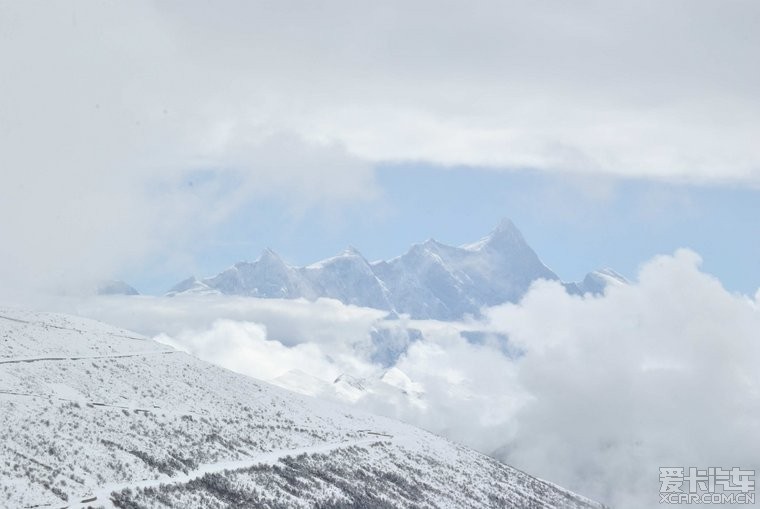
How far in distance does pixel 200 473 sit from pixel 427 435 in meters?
76.5

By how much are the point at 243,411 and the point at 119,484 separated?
45395 mm

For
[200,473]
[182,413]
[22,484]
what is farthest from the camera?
[182,413]

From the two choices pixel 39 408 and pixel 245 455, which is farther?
pixel 245 455

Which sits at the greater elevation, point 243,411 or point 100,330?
point 100,330

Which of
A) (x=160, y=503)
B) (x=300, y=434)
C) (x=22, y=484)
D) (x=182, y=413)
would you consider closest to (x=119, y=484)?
(x=160, y=503)

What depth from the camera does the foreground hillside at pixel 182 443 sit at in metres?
62.1

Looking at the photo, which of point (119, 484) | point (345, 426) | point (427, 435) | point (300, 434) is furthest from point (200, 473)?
point (427, 435)

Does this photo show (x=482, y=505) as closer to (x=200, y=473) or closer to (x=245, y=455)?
(x=245, y=455)

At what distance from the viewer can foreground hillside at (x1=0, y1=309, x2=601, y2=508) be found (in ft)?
204

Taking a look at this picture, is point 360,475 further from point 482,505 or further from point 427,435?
point 427,435

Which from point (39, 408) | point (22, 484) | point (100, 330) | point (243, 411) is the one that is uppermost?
point (100, 330)

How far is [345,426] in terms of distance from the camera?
122812mm

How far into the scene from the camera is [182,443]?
3132 inches

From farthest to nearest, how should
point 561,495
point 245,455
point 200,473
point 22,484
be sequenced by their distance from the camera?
point 561,495 < point 245,455 < point 200,473 < point 22,484
